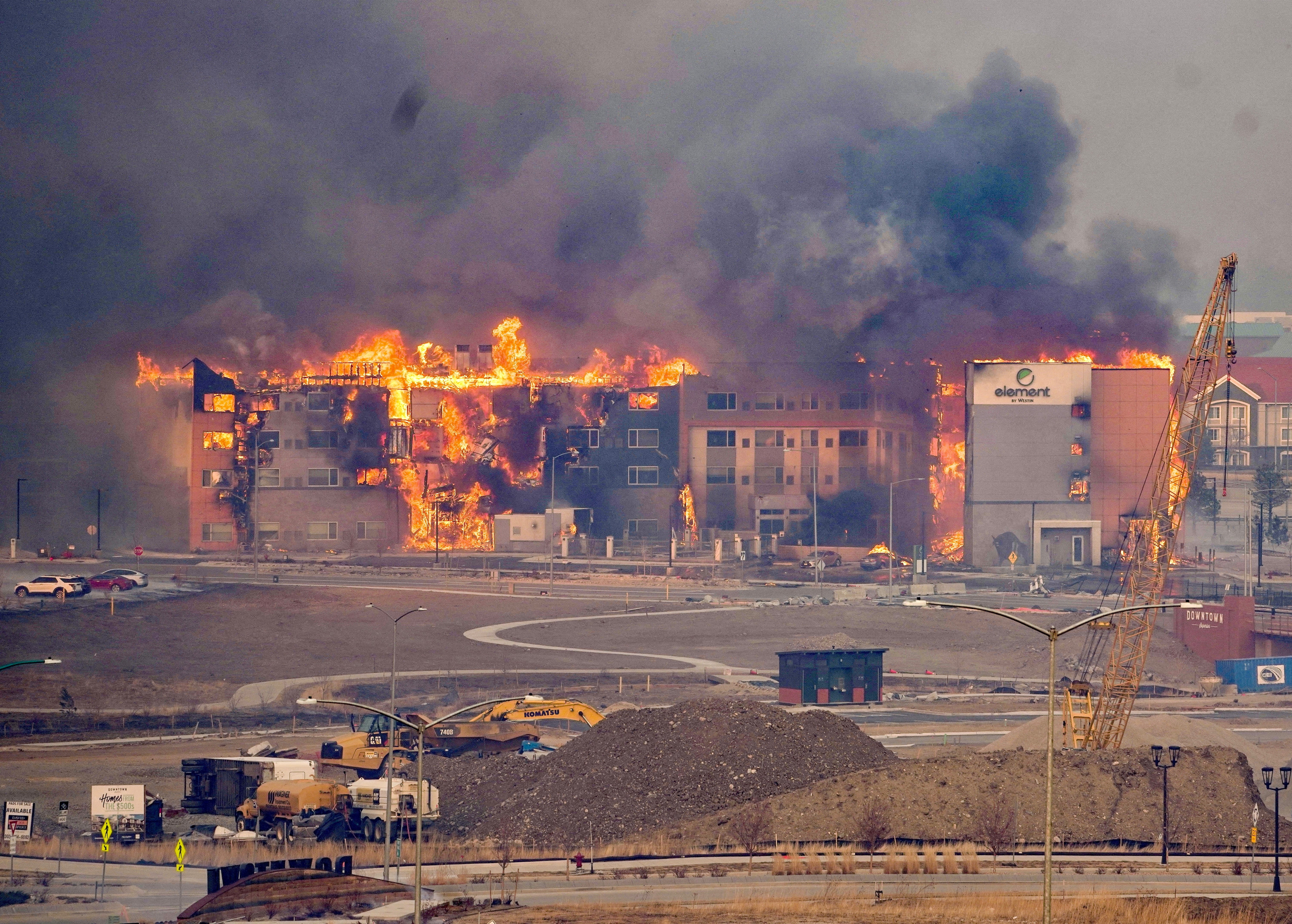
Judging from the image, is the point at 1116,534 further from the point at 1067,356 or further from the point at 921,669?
the point at 921,669

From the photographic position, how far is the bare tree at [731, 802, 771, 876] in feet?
158

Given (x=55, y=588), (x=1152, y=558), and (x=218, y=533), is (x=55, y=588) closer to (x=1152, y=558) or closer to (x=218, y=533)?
(x=218, y=533)

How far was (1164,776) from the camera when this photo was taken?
1898 inches

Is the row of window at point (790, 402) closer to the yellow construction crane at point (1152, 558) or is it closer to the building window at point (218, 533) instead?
the building window at point (218, 533)

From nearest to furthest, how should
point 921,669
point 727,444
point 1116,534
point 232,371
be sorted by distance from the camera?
point 921,669 < point 1116,534 < point 727,444 < point 232,371

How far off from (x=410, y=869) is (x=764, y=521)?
368ft

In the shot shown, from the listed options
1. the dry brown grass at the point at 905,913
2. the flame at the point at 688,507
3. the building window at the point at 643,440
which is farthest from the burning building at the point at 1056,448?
the dry brown grass at the point at 905,913

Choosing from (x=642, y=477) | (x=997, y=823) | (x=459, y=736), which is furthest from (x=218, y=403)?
(x=997, y=823)

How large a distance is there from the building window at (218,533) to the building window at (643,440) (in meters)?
41.7

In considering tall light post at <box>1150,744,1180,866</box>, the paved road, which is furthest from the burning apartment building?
the paved road

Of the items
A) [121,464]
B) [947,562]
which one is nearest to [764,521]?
[947,562]

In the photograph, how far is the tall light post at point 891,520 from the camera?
422 feet

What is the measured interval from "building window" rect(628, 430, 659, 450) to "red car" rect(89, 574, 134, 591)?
56.6 m

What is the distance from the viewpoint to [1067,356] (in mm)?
A: 162875
